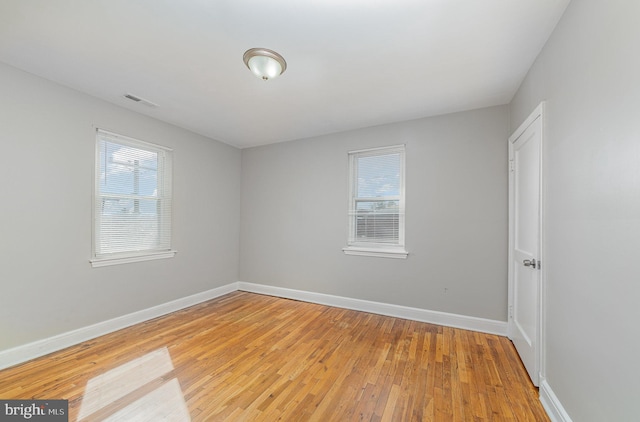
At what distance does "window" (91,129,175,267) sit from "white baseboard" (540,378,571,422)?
163 inches

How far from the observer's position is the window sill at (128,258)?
2818 millimetres

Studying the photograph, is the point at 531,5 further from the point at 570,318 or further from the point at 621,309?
the point at 570,318


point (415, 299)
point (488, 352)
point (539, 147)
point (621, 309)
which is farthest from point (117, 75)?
point (488, 352)

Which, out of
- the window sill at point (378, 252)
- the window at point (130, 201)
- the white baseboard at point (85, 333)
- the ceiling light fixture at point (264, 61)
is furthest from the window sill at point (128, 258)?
Answer: the ceiling light fixture at point (264, 61)

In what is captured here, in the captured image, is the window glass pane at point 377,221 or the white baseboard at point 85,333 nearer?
the white baseboard at point 85,333

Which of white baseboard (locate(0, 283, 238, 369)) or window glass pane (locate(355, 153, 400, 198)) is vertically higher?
window glass pane (locate(355, 153, 400, 198))

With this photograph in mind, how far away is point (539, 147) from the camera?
196 centimetres

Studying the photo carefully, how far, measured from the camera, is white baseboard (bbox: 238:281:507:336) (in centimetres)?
295

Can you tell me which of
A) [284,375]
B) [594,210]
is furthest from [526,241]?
[284,375]

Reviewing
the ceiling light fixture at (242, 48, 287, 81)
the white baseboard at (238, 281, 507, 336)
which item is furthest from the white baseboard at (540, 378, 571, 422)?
the ceiling light fixture at (242, 48, 287, 81)

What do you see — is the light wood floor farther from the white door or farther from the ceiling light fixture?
A: the ceiling light fixture

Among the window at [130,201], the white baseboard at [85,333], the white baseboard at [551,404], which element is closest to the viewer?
the white baseboard at [551,404]

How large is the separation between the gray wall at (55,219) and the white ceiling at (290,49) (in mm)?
268

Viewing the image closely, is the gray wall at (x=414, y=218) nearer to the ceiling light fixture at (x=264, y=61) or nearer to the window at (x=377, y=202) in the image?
the window at (x=377, y=202)
